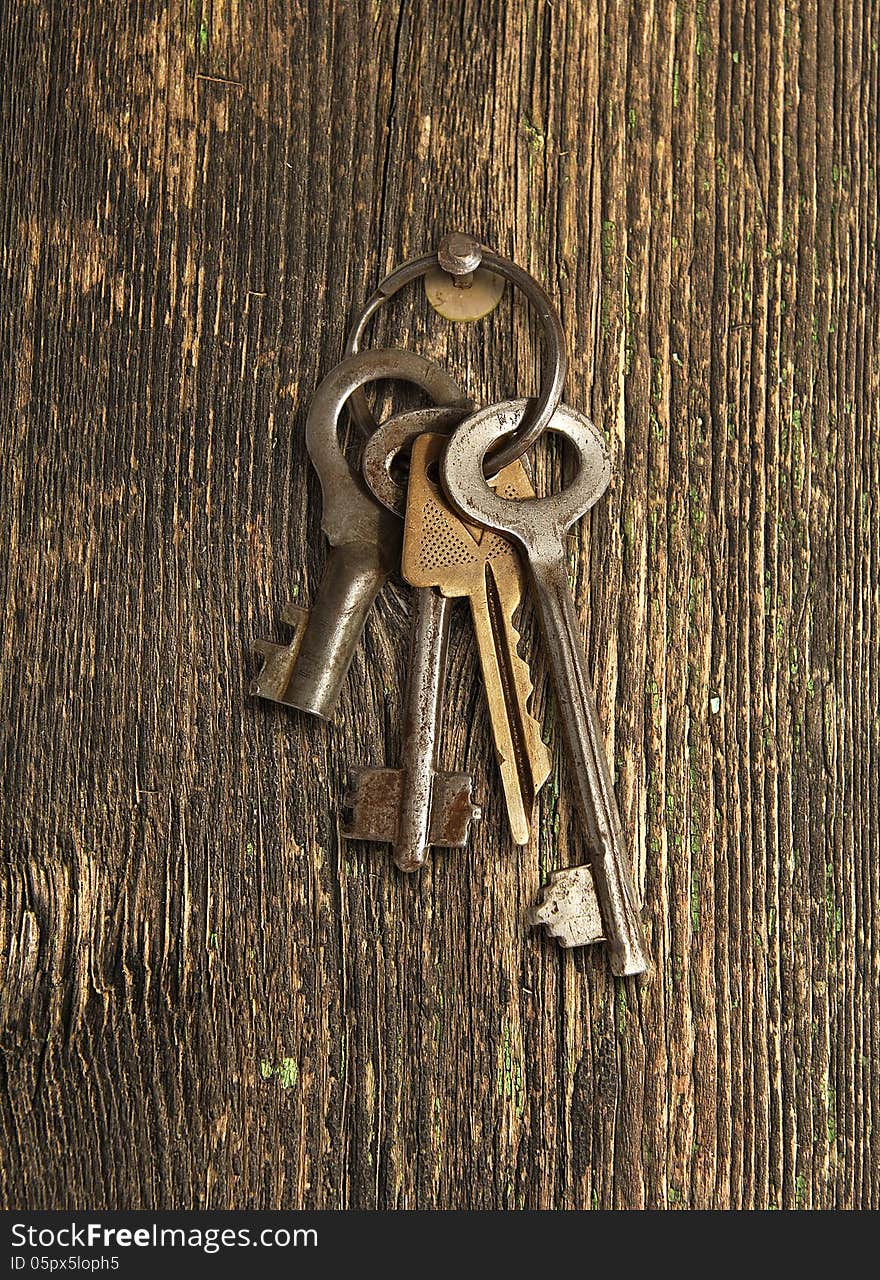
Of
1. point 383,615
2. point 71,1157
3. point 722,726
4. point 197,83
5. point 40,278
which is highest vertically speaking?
point 197,83

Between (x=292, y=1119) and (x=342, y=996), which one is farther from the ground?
(x=342, y=996)

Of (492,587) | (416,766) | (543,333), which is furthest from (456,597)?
(543,333)

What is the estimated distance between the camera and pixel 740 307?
3.76 ft

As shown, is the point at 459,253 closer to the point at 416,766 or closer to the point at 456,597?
the point at 456,597

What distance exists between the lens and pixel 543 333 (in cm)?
111

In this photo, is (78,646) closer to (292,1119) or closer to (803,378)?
(292,1119)

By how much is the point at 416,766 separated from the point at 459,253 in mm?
486

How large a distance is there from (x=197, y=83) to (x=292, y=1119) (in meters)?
1.01

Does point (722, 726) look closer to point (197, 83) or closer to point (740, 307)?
point (740, 307)

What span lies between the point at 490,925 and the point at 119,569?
19.3 inches

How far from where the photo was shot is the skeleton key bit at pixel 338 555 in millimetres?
1023

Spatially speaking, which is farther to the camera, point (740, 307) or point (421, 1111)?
point (740, 307)

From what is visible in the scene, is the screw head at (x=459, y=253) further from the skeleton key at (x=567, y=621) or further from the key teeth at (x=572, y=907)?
the key teeth at (x=572, y=907)

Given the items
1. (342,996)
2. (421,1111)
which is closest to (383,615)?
(342,996)
